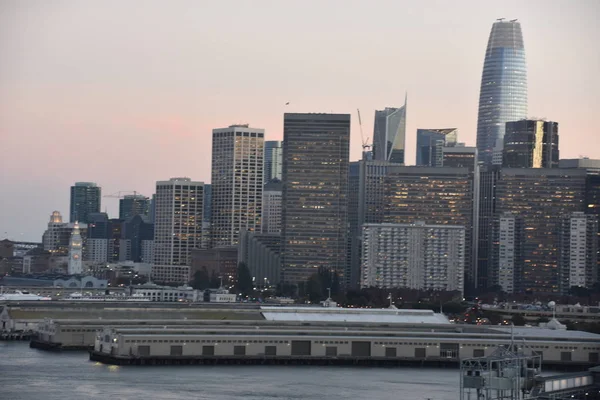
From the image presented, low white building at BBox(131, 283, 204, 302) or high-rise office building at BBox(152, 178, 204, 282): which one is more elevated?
high-rise office building at BBox(152, 178, 204, 282)

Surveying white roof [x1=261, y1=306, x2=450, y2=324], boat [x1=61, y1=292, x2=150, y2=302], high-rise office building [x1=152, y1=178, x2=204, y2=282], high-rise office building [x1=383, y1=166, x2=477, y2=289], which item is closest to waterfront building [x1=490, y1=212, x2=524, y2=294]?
high-rise office building [x1=383, y1=166, x2=477, y2=289]

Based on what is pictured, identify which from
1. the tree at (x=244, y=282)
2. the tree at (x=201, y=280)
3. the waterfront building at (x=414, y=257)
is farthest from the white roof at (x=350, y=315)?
the tree at (x=201, y=280)

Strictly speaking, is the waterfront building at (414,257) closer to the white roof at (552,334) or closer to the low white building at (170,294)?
the low white building at (170,294)

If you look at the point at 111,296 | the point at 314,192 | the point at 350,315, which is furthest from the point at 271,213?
the point at 350,315

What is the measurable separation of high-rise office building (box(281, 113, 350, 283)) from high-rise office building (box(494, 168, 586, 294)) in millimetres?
20213

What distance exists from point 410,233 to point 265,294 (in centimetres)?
1554

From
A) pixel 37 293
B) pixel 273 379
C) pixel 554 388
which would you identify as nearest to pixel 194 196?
pixel 37 293

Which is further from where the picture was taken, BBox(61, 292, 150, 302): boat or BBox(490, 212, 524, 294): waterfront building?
BBox(490, 212, 524, 294): waterfront building

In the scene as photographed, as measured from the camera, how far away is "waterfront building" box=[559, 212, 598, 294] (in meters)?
160

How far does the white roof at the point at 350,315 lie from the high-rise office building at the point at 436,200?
253 feet

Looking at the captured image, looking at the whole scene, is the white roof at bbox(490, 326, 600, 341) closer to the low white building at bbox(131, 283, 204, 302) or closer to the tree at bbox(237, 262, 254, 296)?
the low white building at bbox(131, 283, 204, 302)

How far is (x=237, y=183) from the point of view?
189750 mm

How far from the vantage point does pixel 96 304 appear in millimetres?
99062

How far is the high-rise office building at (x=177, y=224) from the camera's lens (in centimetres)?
19088
